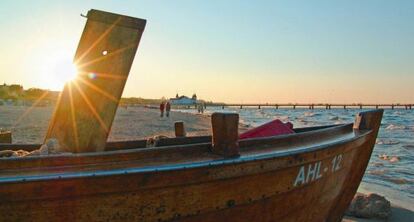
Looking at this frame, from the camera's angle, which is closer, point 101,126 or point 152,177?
point 152,177

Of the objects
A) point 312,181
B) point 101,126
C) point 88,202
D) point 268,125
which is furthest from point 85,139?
point 268,125

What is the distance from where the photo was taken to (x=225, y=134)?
3035 mm

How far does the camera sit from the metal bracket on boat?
2977mm

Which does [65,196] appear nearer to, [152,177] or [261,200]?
[152,177]

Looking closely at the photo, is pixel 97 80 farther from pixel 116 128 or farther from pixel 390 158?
pixel 116 128

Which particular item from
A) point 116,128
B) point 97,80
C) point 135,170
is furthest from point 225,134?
point 116,128

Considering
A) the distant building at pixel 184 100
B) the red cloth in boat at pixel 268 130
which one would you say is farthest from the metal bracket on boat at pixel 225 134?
the distant building at pixel 184 100

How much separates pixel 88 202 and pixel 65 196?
141 millimetres

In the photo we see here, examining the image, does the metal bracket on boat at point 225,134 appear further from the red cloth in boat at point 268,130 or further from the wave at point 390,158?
the wave at point 390,158

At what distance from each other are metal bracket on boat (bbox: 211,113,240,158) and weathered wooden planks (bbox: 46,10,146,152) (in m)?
0.86

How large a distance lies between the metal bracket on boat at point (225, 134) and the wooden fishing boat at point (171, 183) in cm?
7

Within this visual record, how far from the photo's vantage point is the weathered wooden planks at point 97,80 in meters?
3.10

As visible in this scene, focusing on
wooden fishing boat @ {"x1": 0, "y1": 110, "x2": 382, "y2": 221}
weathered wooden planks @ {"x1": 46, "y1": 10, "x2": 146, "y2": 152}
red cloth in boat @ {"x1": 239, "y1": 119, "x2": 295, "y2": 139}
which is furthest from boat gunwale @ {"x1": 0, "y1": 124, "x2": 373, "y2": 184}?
red cloth in boat @ {"x1": 239, "y1": 119, "x2": 295, "y2": 139}

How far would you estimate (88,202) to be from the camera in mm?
2283
